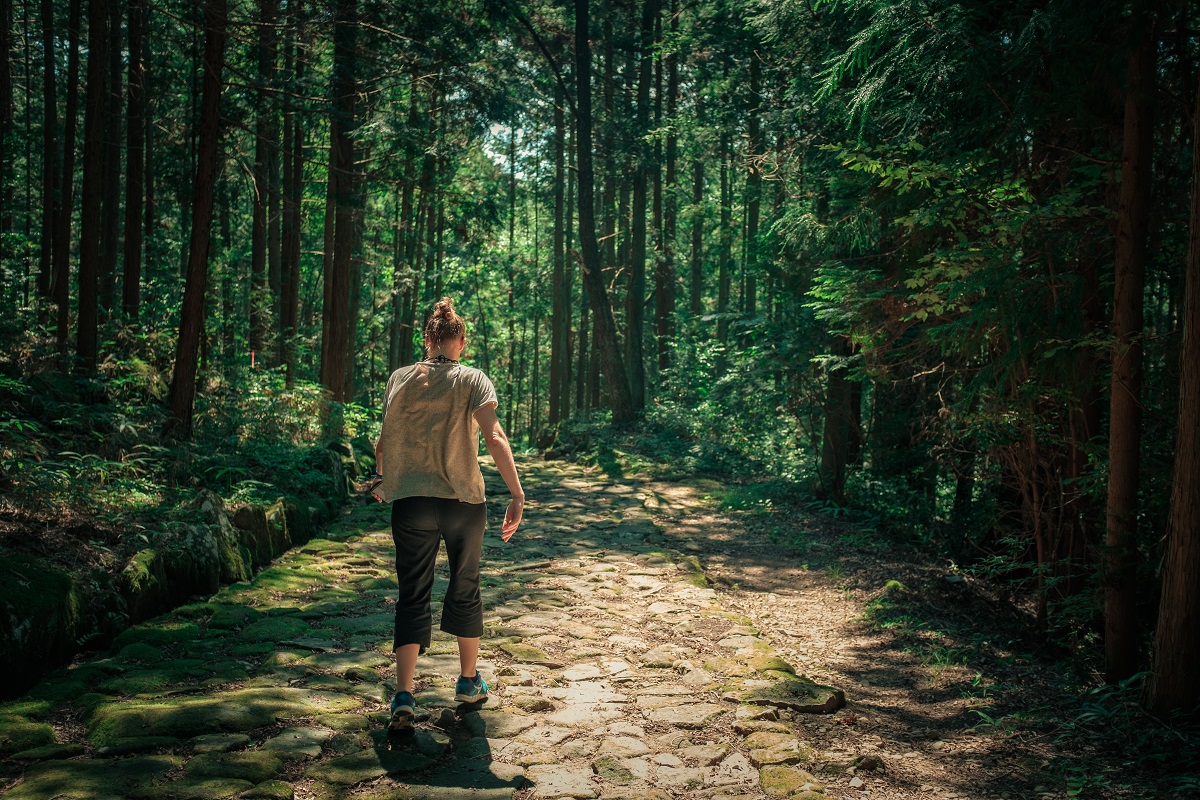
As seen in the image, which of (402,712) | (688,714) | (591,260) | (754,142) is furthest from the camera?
(591,260)

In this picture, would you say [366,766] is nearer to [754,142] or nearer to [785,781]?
[785,781]

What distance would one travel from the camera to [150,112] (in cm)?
1542

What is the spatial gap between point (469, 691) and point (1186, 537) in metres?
4.09

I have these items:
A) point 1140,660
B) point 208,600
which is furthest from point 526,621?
point 1140,660

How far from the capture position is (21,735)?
12.1 ft

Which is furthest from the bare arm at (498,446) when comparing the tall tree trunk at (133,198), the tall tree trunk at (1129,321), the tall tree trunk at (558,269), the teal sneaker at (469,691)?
the tall tree trunk at (558,269)

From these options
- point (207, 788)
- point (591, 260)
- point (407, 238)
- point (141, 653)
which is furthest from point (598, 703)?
point (407, 238)

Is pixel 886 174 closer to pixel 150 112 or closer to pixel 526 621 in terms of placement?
pixel 526 621

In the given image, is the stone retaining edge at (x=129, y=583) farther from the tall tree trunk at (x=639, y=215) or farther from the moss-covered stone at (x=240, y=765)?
the tall tree trunk at (x=639, y=215)

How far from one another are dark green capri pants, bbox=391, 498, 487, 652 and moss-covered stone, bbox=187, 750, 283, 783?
800 mm

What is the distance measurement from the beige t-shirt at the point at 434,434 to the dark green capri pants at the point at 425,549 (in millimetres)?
75

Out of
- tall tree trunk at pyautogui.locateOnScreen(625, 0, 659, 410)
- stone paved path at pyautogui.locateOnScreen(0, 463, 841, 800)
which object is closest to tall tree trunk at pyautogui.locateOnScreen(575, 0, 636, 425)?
tall tree trunk at pyautogui.locateOnScreen(625, 0, 659, 410)

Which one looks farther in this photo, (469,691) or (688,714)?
(688,714)

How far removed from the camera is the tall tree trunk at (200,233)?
946 cm
